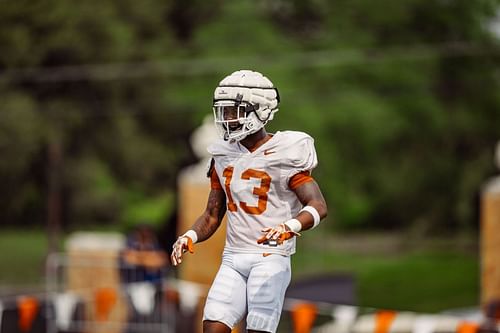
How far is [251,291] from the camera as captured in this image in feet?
22.4

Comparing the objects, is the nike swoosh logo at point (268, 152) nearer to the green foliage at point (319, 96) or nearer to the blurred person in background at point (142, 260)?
the blurred person in background at point (142, 260)

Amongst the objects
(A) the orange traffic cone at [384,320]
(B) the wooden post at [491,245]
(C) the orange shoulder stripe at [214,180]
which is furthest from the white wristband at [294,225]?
(B) the wooden post at [491,245]

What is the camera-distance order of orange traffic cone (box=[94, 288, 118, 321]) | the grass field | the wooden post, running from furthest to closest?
the grass field < the wooden post < orange traffic cone (box=[94, 288, 118, 321])

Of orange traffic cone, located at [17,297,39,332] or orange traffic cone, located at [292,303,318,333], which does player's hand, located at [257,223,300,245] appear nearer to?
orange traffic cone, located at [292,303,318,333]

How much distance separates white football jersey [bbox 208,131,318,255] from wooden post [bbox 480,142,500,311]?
26.3 feet

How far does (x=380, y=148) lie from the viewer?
3014 cm

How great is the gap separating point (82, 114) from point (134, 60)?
1.89 metres

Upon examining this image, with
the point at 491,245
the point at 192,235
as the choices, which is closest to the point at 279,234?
the point at 192,235

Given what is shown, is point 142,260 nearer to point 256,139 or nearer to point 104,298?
point 104,298

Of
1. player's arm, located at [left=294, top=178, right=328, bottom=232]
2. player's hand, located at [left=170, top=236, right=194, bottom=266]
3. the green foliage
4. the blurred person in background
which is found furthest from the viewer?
the green foliage

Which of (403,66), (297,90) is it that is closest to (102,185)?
(297,90)

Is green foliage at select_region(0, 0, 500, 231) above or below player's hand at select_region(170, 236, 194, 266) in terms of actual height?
above

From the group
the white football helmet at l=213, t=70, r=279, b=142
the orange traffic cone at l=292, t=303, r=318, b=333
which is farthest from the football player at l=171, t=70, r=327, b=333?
the orange traffic cone at l=292, t=303, r=318, b=333

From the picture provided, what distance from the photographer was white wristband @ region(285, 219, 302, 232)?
21.0 feet
